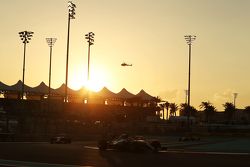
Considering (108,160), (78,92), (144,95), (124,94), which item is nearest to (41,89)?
(78,92)

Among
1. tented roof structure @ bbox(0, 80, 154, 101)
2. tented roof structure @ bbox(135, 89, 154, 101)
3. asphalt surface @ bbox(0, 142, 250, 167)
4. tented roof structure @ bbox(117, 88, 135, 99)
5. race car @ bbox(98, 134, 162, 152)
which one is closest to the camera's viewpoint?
asphalt surface @ bbox(0, 142, 250, 167)

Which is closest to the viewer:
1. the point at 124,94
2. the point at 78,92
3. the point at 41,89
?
the point at 41,89

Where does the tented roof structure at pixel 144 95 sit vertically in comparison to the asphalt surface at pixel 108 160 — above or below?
above

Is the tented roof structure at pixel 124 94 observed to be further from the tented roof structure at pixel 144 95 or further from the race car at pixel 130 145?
the race car at pixel 130 145

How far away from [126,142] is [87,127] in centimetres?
6142

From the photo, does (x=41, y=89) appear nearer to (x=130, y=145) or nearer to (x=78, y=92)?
(x=78, y=92)

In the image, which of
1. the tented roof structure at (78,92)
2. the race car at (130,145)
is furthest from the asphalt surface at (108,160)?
the tented roof structure at (78,92)

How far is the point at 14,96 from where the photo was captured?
140125 mm

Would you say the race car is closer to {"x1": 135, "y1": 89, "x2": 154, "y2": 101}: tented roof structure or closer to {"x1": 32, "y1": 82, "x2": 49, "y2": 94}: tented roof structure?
{"x1": 32, "y1": 82, "x2": 49, "y2": 94}: tented roof structure

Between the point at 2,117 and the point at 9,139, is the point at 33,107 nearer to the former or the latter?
the point at 2,117

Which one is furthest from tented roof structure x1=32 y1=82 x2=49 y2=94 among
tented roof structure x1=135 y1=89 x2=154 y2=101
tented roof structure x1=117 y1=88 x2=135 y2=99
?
tented roof structure x1=135 y1=89 x2=154 y2=101

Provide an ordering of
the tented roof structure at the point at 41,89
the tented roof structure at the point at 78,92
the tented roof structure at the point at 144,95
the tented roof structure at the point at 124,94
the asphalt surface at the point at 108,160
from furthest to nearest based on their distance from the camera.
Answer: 1. the tented roof structure at the point at 144,95
2. the tented roof structure at the point at 124,94
3. the tented roof structure at the point at 41,89
4. the tented roof structure at the point at 78,92
5. the asphalt surface at the point at 108,160

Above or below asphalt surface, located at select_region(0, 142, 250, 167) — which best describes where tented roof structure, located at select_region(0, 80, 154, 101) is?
above

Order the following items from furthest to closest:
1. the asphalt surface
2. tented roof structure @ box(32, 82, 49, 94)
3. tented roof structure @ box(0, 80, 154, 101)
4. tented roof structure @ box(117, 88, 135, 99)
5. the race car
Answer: tented roof structure @ box(117, 88, 135, 99)
tented roof structure @ box(32, 82, 49, 94)
tented roof structure @ box(0, 80, 154, 101)
the race car
the asphalt surface
